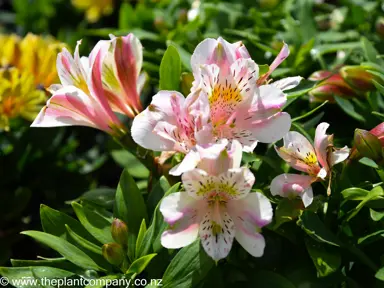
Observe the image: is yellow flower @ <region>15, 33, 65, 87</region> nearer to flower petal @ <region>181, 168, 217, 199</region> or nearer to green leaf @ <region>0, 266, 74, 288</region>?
green leaf @ <region>0, 266, 74, 288</region>

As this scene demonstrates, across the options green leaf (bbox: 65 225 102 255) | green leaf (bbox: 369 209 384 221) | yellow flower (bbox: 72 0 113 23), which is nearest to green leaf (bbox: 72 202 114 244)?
green leaf (bbox: 65 225 102 255)

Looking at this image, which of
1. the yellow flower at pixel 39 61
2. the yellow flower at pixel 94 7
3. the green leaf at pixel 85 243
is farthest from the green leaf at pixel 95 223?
the yellow flower at pixel 94 7

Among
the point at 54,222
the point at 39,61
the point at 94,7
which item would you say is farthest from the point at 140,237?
the point at 94,7

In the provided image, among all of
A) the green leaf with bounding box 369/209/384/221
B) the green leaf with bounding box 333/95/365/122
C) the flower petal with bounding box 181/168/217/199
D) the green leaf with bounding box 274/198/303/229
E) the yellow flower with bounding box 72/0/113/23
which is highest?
the flower petal with bounding box 181/168/217/199

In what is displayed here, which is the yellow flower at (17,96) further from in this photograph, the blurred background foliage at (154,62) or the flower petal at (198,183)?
the flower petal at (198,183)

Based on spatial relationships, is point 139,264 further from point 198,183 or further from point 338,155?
point 338,155

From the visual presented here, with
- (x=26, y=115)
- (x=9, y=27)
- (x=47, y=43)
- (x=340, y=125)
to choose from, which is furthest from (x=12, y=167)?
(x=9, y=27)
